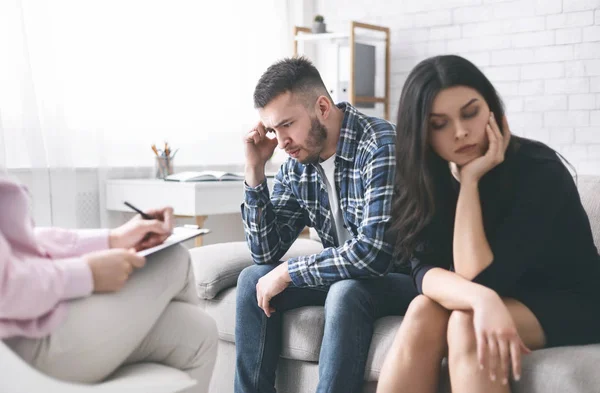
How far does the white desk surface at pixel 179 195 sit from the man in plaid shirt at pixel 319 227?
952 mm

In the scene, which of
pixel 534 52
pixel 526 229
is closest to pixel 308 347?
pixel 526 229

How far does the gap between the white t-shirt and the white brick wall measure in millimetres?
1886

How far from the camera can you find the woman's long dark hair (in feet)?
5.16

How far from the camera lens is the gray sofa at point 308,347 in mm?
1444

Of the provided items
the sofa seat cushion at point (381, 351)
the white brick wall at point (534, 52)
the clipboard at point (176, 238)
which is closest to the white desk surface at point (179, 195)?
the sofa seat cushion at point (381, 351)

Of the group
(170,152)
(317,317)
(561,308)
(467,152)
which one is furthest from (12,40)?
(561,308)

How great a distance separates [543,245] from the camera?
151 centimetres

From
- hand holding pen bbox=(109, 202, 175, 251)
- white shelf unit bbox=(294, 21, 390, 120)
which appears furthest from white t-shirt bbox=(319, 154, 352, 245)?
white shelf unit bbox=(294, 21, 390, 120)

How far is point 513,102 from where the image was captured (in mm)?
3621

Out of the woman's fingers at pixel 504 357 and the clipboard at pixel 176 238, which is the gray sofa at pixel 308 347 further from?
the clipboard at pixel 176 238

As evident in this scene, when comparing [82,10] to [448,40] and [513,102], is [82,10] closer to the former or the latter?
[448,40]

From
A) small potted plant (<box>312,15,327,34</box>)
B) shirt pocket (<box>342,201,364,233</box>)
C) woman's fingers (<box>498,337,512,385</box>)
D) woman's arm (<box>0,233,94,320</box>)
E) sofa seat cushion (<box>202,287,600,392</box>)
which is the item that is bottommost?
sofa seat cushion (<box>202,287,600,392</box>)

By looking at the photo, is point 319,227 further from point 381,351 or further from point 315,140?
point 381,351

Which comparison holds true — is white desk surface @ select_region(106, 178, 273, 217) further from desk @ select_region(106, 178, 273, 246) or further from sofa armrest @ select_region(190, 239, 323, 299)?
sofa armrest @ select_region(190, 239, 323, 299)
